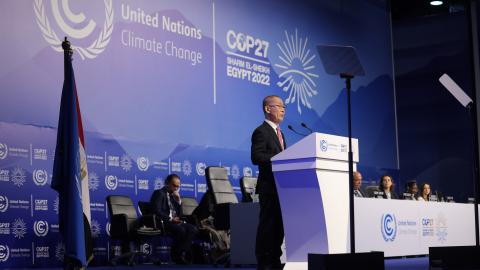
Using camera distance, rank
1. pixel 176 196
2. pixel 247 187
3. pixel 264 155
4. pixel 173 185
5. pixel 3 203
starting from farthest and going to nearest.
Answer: pixel 247 187
pixel 176 196
pixel 173 185
pixel 3 203
pixel 264 155

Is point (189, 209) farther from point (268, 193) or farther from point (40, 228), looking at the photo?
point (268, 193)

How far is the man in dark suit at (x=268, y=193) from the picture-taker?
17.5ft

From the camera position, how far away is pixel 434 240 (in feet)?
30.6

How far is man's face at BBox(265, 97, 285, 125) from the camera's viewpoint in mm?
5535

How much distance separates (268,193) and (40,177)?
11.7 feet

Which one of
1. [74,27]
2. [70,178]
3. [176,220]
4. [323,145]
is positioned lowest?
[176,220]

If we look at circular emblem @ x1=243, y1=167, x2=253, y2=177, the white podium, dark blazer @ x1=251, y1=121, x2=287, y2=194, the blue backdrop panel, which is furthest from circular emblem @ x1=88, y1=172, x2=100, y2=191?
the white podium

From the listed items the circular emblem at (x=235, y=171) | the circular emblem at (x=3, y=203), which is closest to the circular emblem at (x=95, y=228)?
the circular emblem at (x=3, y=203)

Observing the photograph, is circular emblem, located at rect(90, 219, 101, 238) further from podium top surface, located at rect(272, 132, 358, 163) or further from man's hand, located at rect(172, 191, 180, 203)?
podium top surface, located at rect(272, 132, 358, 163)

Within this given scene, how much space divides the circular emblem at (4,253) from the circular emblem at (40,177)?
2.66 feet

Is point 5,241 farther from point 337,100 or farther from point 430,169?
point 430,169

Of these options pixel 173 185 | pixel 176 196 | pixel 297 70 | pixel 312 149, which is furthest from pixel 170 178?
pixel 312 149

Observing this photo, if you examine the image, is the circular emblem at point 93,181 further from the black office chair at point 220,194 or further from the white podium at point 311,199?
the white podium at point 311,199

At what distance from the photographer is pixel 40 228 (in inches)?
315
